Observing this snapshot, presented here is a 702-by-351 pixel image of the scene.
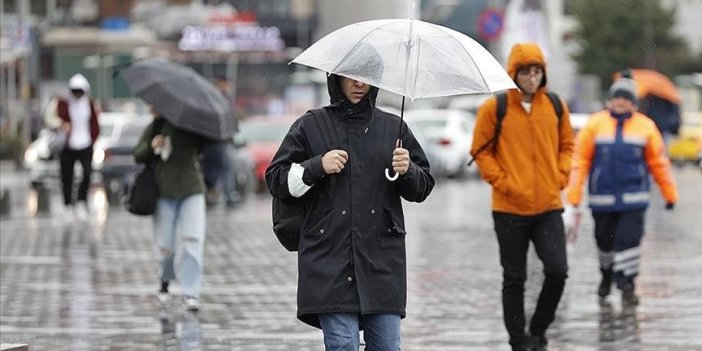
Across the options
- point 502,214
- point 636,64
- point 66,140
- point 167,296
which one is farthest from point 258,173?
point 636,64

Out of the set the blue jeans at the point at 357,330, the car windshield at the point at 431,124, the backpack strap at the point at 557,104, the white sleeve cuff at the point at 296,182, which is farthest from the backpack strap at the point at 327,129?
the car windshield at the point at 431,124

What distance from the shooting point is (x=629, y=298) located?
1296cm

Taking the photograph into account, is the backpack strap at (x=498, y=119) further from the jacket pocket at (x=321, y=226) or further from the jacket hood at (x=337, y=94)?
the jacket pocket at (x=321, y=226)

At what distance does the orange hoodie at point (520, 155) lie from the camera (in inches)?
388

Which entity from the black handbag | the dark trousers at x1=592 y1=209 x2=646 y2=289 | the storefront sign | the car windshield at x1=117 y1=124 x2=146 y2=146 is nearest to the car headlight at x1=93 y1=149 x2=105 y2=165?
the car windshield at x1=117 y1=124 x2=146 y2=146

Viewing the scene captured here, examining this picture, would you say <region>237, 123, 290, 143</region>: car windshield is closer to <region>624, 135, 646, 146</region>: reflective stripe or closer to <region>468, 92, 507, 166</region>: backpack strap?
<region>624, 135, 646, 146</region>: reflective stripe

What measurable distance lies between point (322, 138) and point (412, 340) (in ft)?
12.9

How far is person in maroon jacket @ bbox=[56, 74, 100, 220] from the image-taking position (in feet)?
71.6

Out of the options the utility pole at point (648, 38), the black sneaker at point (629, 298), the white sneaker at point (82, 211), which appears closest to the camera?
the black sneaker at point (629, 298)

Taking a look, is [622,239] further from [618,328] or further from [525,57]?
[525,57]

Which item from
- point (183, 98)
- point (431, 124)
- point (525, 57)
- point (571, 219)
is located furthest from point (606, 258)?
point (431, 124)

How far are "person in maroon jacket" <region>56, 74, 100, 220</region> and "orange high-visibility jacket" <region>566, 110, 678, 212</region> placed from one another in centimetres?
1011

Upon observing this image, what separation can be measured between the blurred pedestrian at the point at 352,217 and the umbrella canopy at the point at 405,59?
73mm

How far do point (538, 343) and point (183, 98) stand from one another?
11.3 feet
